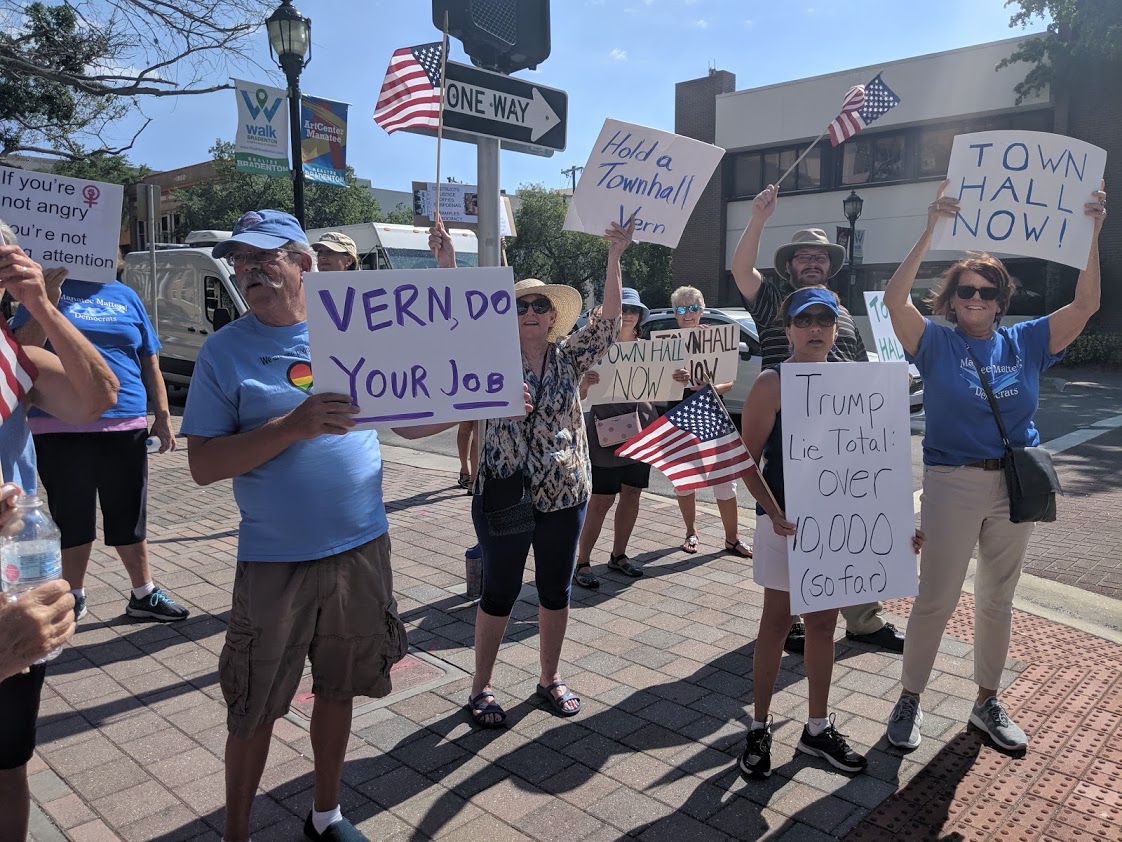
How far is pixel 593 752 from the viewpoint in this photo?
3355mm

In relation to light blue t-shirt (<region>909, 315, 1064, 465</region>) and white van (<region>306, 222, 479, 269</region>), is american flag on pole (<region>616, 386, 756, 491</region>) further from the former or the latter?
white van (<region>306, 222, 479, 269</region>)

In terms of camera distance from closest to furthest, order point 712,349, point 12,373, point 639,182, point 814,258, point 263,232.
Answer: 1. point 12,373
2. point 263,232
3. point 639,182
4. point 814,258
5. point 712,349

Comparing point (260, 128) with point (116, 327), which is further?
point (260, 128)

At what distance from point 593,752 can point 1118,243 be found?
82.8ft

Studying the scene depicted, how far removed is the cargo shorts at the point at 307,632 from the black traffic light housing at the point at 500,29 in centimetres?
261

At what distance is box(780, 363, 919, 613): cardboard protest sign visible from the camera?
9.82 feet

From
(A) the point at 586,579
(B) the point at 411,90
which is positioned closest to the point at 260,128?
(B) the point at 411,90

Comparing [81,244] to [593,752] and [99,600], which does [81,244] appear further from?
[593,752]

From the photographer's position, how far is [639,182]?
3953 mm

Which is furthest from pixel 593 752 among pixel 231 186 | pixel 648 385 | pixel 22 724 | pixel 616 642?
pixel 231 186

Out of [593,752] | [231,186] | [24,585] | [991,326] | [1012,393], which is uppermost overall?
[231,186]

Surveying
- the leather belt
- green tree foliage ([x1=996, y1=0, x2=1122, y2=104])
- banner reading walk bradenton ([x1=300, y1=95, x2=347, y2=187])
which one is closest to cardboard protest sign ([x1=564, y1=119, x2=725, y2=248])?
the leather belt

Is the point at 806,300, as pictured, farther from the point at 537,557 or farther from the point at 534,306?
the point at 537,557

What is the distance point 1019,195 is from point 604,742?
2809mm
